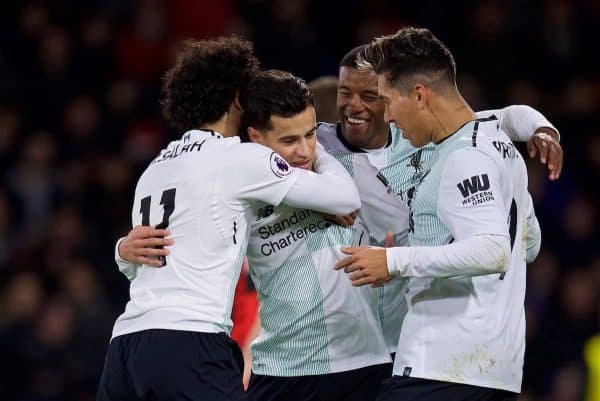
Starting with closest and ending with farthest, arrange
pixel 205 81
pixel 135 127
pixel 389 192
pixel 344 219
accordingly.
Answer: pixel 205 81, pixel 344 219, pixel 389 192, pixel 135 127

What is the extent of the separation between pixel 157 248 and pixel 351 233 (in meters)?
0.89

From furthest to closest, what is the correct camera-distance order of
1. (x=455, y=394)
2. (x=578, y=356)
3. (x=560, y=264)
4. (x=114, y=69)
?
(x=114, y=69) < (x=560, y=264) < (x=578, y=356) < (x=455, y=394)

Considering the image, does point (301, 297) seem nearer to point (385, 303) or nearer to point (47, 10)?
point (385, 303)

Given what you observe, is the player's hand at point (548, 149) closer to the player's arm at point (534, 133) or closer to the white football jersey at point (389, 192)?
the player's arm at point (534, 133)

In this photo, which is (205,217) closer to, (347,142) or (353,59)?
(347,142)

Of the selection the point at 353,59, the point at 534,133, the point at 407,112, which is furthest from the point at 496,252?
the point at 353,59

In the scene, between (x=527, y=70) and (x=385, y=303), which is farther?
(x=527, y=70)

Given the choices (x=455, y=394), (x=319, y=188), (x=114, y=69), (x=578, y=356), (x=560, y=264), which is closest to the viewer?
(x=455, y=394)

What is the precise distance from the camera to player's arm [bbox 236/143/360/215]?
4074 mm

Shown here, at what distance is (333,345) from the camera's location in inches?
177

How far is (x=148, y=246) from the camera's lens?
410 centimetres

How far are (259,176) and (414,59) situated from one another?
27.7 inches

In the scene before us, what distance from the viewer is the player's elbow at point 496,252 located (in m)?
3.71

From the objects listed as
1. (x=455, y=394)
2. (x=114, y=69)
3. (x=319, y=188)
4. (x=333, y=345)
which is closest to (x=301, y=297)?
(x=333, y=345)
